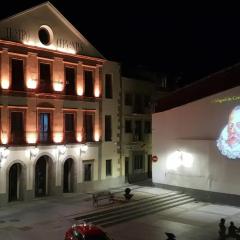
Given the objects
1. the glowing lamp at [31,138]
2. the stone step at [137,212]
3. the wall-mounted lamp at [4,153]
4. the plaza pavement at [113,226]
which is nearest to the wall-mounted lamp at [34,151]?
the glowing lamp at [31,138]

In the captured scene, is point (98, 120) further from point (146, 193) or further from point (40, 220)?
point (40, 220)

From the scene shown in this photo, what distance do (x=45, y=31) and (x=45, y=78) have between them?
3716 millimetres

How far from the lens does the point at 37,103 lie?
32625mm

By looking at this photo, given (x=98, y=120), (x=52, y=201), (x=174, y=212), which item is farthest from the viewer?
(x=98, y=120)

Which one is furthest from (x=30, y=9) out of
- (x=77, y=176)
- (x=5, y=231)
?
(x=5, y=231)

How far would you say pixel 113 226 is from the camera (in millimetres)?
26859

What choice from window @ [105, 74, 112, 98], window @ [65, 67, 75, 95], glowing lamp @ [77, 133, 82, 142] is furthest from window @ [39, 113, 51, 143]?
window @ [105, 74, 112, 98]

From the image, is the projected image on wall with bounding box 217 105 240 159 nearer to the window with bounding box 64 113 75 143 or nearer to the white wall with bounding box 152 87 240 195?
the white wall with bounding box 152 87 240 195

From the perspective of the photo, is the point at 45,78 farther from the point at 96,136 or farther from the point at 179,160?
the point at 179,160

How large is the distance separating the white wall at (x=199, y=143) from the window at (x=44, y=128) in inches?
399

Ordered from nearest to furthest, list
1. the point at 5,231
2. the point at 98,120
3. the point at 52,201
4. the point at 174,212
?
the point at 5,231
the point at 174,212
the point at 52,201
the point at 98,120

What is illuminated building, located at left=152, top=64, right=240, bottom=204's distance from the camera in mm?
32375

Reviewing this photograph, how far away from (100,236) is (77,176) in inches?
656

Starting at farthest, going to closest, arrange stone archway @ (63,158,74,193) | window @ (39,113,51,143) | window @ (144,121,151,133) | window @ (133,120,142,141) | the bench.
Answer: window @ (144,121,151,133), window @ (133,120,142,141), stone archway @ (63,158,74,193), window @ (39,113,51,143), the bench
